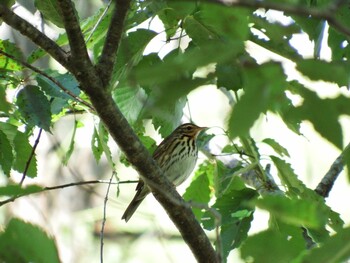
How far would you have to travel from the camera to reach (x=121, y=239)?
1083cm

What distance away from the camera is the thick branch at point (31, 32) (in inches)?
74.6

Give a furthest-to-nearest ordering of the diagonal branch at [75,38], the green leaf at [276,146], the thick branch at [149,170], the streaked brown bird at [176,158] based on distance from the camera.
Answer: the streaked brown bird at [176,158], the green leaf at [276,146], the thick branch at [149,170], the diagonal branch at [75,38]

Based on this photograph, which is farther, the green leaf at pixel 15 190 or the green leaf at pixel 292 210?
the green leaf at pixel 15 190

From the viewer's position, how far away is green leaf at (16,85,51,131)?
2342 mm

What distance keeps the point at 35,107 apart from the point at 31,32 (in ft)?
1.50

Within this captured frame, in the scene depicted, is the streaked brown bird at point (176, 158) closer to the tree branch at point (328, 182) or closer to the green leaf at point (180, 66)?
the tree branch at point (328, 182)

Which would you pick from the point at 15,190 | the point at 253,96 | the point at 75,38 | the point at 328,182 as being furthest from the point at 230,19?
the point at 328,182

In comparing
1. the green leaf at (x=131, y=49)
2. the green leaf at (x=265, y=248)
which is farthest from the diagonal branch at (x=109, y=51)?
the green leaf at (x=265, y=248)

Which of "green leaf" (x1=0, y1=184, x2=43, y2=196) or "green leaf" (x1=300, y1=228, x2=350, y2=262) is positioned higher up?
"green leaf" (x1=0, y1=184, x2=43, y2=196)

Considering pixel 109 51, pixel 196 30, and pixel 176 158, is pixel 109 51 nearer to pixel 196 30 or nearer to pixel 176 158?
pixel 196 30

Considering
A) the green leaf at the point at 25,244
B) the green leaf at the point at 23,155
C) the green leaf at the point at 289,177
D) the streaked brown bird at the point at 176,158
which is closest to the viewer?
the green leaf at the point at 25,244

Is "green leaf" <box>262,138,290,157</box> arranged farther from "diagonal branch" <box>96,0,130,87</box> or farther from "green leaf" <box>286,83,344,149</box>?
"green leaf" <box>286,83,344,149</box>

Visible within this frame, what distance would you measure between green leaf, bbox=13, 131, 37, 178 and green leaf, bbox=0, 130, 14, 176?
3.4 inches

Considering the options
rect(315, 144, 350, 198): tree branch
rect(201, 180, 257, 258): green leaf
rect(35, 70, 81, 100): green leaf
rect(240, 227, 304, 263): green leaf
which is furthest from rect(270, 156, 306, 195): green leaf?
rect(240, 227, 304, 263): green leaf
